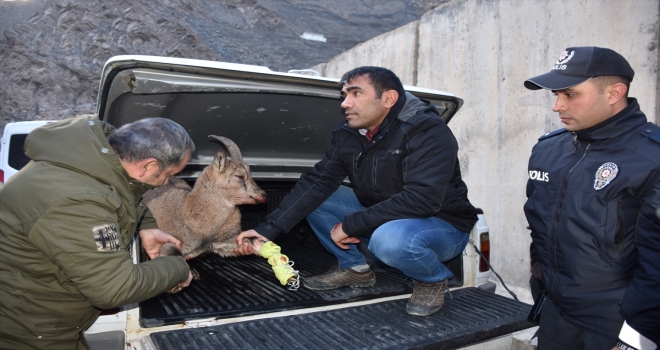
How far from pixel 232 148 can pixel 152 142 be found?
196cm

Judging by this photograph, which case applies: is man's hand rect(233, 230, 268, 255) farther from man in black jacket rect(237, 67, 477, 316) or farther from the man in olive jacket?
the man in olive jacket

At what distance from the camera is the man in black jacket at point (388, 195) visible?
3.38m

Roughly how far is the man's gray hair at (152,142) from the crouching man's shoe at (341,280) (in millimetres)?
1640

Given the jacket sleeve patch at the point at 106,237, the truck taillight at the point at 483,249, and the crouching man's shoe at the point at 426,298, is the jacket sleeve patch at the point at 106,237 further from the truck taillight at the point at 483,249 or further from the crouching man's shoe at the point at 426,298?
the truck taillight at the point at 483,249

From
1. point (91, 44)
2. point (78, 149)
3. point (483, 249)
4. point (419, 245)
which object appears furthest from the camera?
point (91, 44)

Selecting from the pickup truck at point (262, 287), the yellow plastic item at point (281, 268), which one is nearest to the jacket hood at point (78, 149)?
the pickup truck at point (262, 287)

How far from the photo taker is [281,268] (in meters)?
3.73

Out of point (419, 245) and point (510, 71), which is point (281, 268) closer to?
point (419, 245)

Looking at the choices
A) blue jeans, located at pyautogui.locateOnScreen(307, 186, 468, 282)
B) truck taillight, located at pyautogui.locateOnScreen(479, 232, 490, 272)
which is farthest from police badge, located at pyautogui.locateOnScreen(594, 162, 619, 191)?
truck taillight, located at pyautogui.locateOnScreen(479, 232, 490, 272)

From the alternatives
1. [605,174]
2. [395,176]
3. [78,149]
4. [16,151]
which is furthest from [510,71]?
[16,151]

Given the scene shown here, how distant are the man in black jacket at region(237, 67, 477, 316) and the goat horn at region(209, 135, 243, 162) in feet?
2.54

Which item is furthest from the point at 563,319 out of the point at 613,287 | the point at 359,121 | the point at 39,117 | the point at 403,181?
the point at 39,117

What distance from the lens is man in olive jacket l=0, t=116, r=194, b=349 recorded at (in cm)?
217

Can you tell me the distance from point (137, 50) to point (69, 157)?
15.3m
